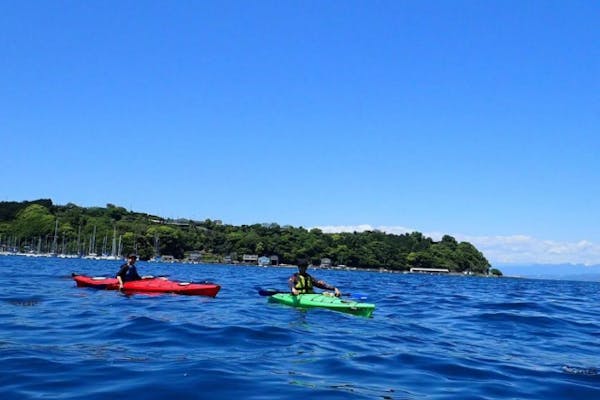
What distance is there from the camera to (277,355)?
33.1 ft

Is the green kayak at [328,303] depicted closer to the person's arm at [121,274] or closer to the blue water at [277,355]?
the blue water at [277,355]

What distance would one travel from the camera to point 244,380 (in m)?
8.03

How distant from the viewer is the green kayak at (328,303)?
57.7ft

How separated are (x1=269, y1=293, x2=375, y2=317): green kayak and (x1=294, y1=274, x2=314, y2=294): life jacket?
1.45 ft

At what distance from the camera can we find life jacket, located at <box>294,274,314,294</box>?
19.8 metres

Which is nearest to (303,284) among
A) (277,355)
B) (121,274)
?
(121,274)

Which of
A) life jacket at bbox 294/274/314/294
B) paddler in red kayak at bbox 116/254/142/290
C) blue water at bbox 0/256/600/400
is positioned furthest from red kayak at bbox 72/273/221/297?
blue water at bbox 0/256/600/400

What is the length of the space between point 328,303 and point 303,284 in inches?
69.7

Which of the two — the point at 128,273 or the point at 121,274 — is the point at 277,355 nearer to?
the point at 121,274

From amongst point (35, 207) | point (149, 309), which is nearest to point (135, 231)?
point (35, 207)

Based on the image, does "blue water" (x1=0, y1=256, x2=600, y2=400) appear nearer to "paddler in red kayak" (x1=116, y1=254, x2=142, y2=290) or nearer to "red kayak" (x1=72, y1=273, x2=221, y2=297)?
"red kayak" (x1=72, y1=273, x2=221, y2=297)

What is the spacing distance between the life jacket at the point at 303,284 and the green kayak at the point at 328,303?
1.45 ft

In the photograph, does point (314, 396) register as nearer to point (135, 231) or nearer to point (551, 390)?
point (551, 390)

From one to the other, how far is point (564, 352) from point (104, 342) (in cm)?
942
